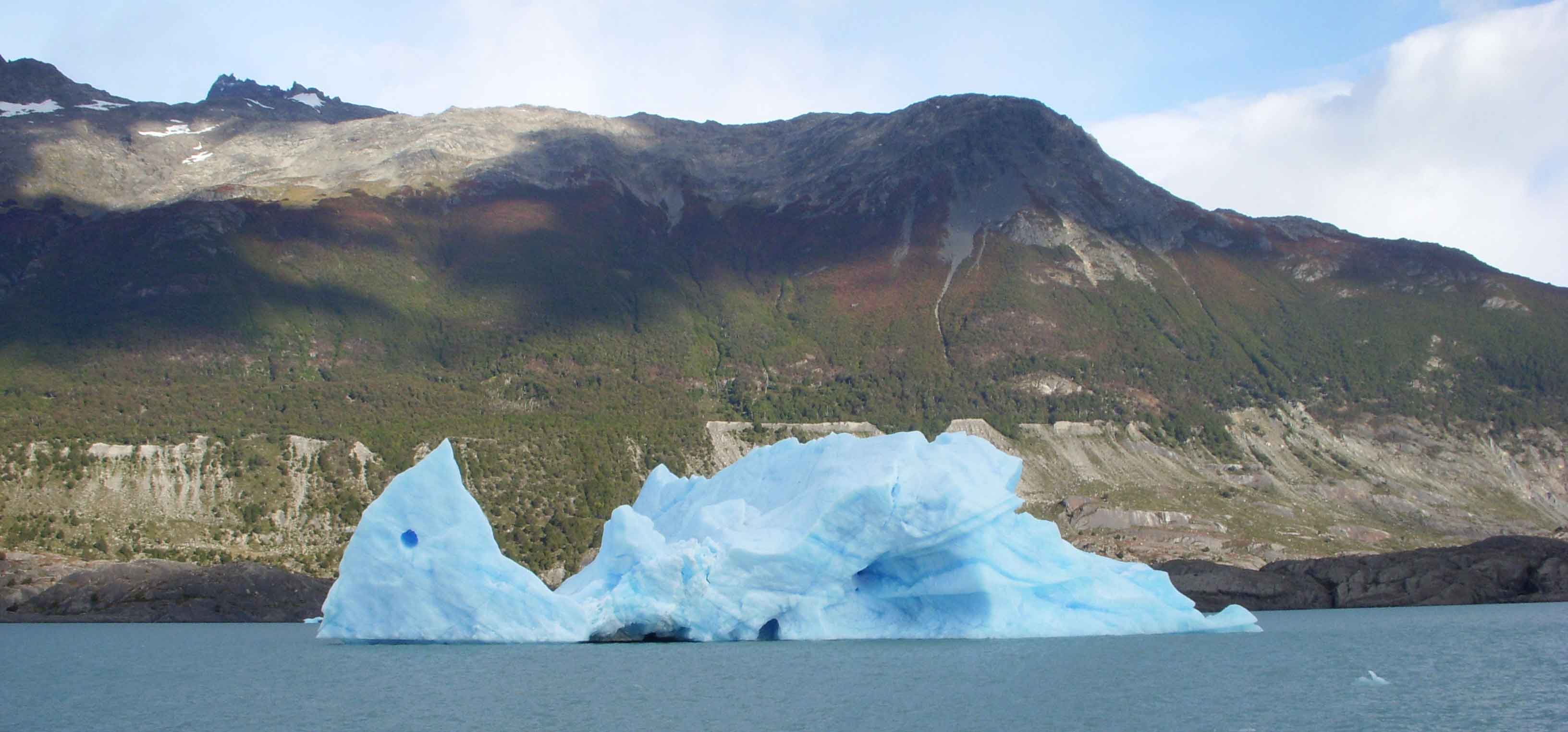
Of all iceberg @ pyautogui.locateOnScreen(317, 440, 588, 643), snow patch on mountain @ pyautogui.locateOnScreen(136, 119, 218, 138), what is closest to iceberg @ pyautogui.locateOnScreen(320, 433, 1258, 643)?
iceberg @ pyautogui.locateOnScreen(317, 440, 588, 643)

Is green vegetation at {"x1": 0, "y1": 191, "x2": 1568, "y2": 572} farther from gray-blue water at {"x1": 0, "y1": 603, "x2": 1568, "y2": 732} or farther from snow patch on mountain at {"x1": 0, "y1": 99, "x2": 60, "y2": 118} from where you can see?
gray-blue water at {"x1": 0, "y1": 603, "x2": 1568, "y2": 732}

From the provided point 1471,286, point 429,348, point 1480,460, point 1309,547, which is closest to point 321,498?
point 429,348

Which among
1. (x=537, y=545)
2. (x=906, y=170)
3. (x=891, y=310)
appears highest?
(x=906, y=170)

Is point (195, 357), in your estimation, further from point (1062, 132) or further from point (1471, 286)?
point (1471, 286)

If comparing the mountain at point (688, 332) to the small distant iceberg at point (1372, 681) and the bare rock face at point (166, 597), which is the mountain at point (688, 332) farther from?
the small distant iceberg at point (1372, 681)

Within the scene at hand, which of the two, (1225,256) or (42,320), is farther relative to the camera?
(1225,256)

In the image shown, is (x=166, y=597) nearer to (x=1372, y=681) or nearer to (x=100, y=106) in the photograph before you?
(x=1372, y=681)

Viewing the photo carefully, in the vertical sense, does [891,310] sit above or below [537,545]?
above
